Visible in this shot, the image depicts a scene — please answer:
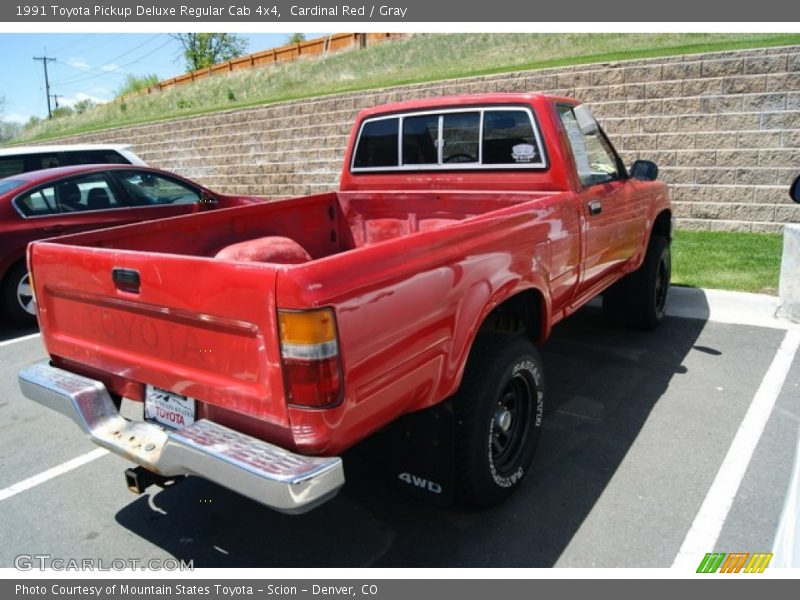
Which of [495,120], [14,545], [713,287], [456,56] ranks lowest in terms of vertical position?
[14,545]

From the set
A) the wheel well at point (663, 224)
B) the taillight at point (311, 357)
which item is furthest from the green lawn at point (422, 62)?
the taillight at point (311, 357)

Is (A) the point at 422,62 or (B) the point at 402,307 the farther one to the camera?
(A) the point at 422,62

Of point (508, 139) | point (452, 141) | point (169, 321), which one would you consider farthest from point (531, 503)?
point (452, 141)

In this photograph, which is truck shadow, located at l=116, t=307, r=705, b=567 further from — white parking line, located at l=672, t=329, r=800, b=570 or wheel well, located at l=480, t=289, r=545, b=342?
wheel well, located at l=480, t=289, r=545, b=342

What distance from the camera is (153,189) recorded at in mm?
7715

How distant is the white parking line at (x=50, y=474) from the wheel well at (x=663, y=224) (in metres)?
4.79

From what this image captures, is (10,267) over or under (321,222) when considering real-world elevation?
under

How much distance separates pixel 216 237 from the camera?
3873mm

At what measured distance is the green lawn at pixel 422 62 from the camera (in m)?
12.2

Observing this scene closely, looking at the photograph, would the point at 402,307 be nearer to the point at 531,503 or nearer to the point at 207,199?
the point at 531,503

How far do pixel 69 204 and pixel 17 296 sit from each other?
3.70ft

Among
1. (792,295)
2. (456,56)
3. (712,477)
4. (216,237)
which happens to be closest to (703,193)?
(792,295)

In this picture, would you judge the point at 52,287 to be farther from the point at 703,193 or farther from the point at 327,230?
the point at 703,193

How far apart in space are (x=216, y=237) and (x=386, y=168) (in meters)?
1.48
